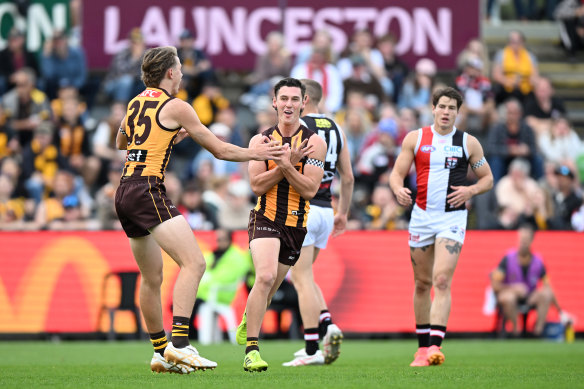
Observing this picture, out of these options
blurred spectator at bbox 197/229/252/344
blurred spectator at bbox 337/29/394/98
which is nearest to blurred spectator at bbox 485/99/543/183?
blurred spectator at bbox 337/29/394/98

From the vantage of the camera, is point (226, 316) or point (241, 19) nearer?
point (226, 316)

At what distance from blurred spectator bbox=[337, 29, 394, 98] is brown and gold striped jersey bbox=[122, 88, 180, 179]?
11757 mm

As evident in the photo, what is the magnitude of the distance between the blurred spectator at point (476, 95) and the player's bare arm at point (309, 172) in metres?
11.3

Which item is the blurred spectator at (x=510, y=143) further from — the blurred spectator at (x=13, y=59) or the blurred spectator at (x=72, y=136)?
the blurred spectator at (x=13, y=59)

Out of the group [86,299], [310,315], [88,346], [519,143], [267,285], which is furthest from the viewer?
[519,143]

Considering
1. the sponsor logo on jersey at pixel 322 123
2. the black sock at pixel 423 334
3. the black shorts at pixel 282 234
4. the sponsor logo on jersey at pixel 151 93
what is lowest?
the black sock at pixel 423 334

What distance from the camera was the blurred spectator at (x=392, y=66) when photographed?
68.2 ft

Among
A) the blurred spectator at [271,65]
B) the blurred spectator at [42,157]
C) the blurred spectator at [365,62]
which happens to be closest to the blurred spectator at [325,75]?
the blurred spectator at [271,65]

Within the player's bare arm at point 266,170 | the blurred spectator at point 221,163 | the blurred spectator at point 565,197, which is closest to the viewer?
the player's bare arm at point 266,170

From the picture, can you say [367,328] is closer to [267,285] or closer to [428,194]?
[428,194]

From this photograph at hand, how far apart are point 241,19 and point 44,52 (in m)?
4.10

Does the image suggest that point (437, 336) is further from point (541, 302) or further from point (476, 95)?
point (476, 95)

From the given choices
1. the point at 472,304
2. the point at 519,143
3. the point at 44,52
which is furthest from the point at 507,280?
the point at 44,52

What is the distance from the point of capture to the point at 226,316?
51.3 ft
